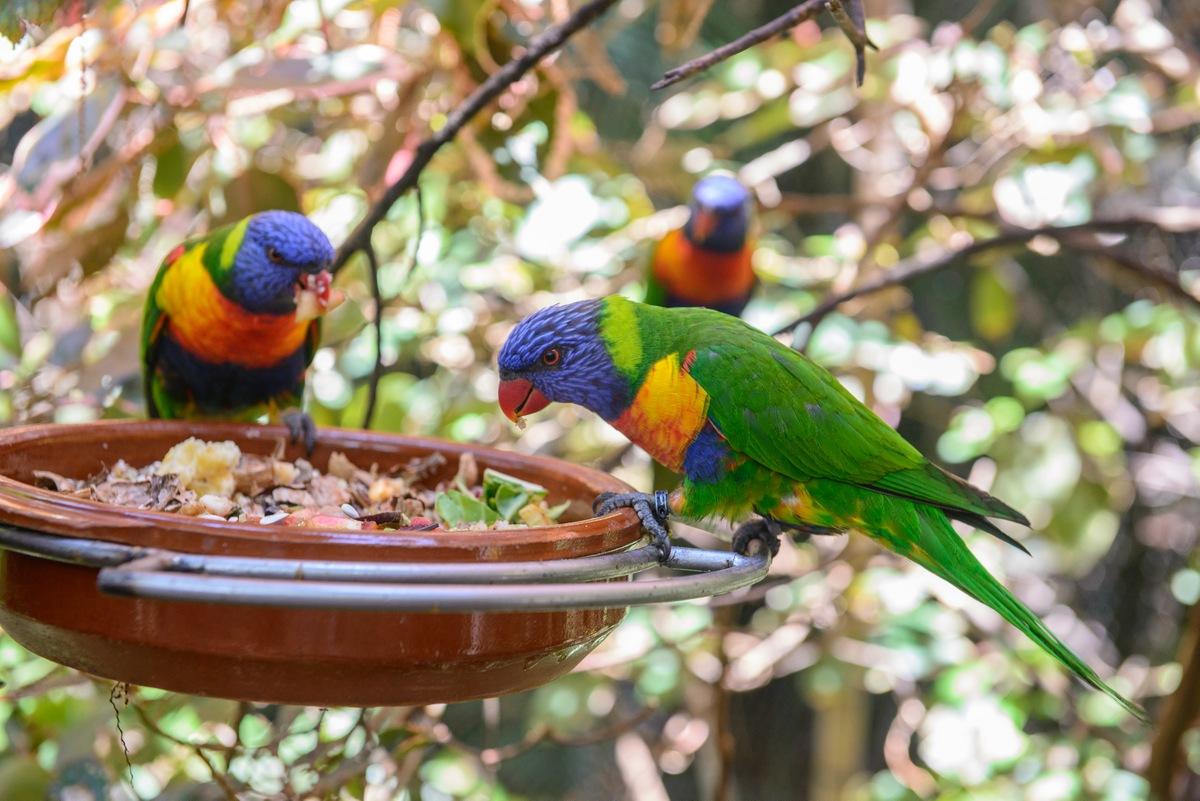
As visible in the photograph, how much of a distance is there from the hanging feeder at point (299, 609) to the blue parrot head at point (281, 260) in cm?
99

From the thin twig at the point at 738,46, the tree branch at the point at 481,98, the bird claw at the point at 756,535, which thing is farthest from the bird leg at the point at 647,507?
the tree branch at the point at 481,98

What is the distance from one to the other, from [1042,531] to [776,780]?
2.51 meters

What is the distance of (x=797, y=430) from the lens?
161 cm

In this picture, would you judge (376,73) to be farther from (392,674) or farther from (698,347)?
(392,674)

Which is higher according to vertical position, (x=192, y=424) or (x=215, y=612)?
(x=215, y=612)

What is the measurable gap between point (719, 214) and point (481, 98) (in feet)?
5.89

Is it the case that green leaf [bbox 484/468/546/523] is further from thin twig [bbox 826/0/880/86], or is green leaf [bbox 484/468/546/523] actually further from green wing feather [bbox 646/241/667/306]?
green wing feather [bbox 646/241/667/306]

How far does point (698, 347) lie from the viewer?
164 centimetres

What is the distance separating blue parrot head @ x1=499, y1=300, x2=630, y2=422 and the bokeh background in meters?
0.57

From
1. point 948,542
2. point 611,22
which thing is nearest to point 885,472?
point 948,542

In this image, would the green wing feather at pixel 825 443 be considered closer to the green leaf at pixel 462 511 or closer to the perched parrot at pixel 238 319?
the green leaf at pixel 462 511

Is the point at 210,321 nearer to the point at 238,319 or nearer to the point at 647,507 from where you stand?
the point at 238,319

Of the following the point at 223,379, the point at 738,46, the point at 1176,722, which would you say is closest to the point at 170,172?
the point at 223,379

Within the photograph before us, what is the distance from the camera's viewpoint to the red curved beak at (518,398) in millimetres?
1614
